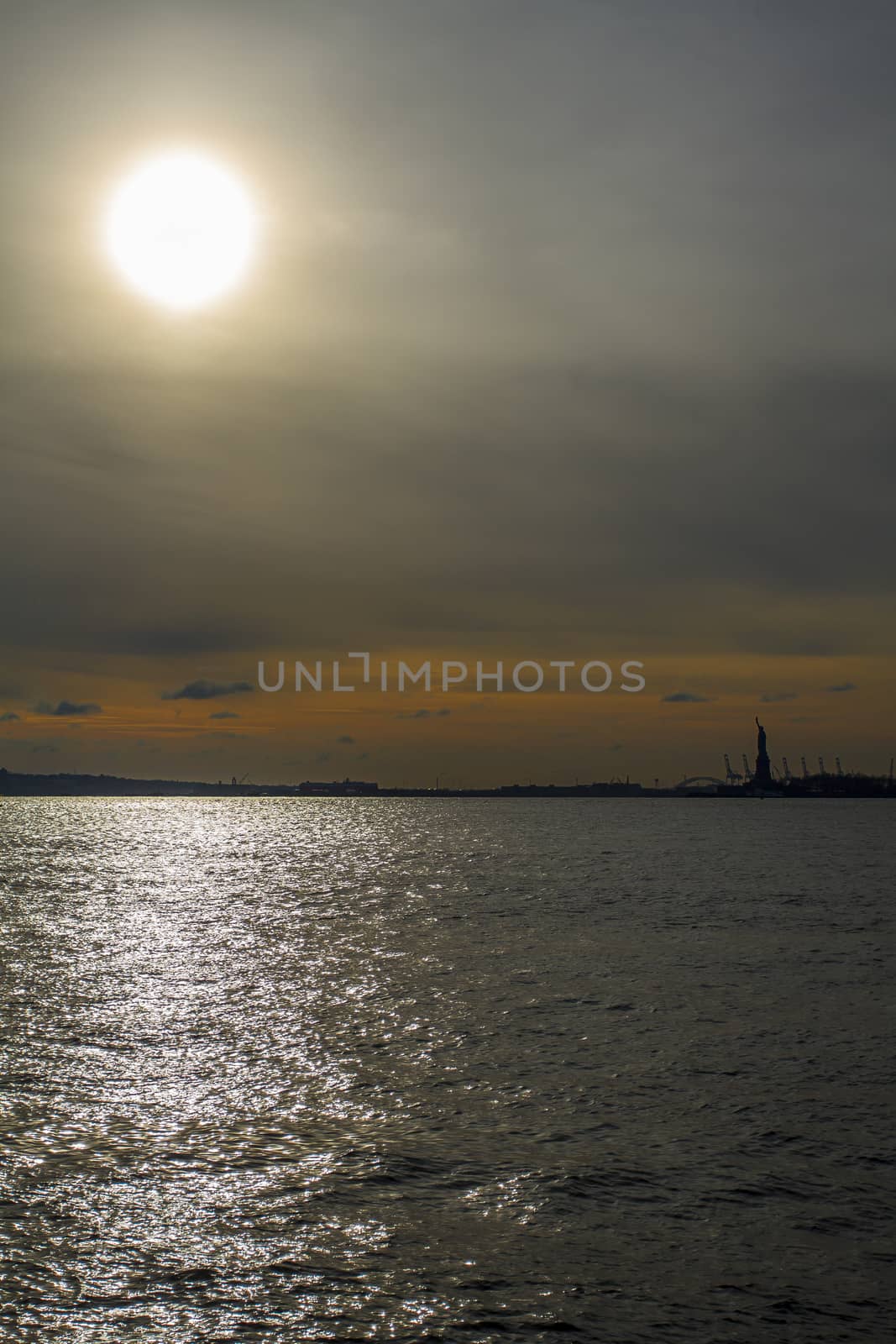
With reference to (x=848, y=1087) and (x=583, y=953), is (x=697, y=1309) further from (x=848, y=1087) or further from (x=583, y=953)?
(x=583, y=953)

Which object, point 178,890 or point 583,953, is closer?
point 583,953

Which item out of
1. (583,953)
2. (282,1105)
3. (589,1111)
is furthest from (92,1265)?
(583,953)

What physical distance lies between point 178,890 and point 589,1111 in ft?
264

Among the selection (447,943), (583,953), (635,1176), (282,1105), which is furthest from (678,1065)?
(447,943)

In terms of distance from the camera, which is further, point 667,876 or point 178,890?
point 667,876

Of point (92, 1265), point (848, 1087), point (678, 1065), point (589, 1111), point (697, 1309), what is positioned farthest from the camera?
point (678, 1065)

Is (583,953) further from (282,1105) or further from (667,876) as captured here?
(667,876)

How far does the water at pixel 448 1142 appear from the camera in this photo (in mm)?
16375

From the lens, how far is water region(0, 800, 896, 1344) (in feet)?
53.7

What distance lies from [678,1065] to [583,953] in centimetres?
2286

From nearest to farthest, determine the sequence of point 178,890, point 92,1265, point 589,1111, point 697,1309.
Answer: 1. point 697,1309
2. point 92,1265
3. point 589,1111
4. point 178,890

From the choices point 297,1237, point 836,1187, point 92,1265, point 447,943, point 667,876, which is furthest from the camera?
point 667,876

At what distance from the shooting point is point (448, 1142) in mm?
23625

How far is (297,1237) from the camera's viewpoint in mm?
18516
